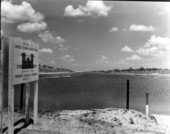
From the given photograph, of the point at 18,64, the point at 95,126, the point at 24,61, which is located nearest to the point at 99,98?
the point at 95,126

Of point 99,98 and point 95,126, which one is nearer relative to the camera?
point 95,126

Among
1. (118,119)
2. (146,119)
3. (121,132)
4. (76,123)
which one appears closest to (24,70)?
(76,123)

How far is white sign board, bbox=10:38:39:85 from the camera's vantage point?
3064 mm

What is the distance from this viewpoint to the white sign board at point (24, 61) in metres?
3.06

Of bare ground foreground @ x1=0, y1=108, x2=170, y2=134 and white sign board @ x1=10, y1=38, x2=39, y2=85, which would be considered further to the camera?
bare ground foreground @ x1=0, y1=108, x2=170, y2=134

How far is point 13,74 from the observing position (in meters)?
3.03

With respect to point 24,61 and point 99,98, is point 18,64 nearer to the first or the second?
point 24,61

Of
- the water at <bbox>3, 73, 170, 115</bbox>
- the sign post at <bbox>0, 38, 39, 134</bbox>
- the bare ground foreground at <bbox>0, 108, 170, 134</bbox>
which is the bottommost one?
the water at <bbox>3, 73, 170, 115</bbox>

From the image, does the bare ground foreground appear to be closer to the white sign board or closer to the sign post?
the sign post

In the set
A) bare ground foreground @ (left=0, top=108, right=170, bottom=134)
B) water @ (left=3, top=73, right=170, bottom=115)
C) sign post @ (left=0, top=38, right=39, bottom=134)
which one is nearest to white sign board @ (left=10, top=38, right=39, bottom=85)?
sign post @ (left=0, top=38, right=39, bottom=134)

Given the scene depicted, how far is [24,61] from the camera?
3.43 m

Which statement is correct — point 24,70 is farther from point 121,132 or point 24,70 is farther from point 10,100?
point 121,132

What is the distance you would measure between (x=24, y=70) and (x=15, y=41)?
0.57 meters

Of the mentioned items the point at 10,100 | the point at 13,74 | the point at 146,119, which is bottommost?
the point at 146,119
